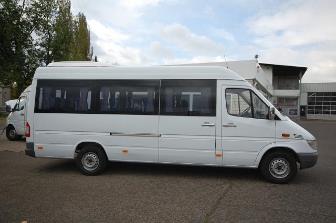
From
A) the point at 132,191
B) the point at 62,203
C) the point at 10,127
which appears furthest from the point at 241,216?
the point at 10,127

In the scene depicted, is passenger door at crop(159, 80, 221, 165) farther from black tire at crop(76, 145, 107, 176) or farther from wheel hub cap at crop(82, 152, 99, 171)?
wheel hub cap at crop(82, 152, 99, 171)

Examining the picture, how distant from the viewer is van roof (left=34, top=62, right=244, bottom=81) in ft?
28.2

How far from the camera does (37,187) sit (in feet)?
25.2

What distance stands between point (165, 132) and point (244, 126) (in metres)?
1.85

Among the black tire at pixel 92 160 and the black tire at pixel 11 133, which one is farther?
the black tire at pixel 11 133

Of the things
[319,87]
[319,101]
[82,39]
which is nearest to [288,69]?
[319,87]

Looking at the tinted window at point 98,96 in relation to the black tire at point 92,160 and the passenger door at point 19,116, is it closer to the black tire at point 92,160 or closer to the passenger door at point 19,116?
the black tire at point 92,160

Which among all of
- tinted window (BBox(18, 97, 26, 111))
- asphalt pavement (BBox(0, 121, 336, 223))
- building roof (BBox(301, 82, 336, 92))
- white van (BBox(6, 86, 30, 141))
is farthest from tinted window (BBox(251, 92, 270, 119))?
building roof (BBox(301, 82, 336, 92))

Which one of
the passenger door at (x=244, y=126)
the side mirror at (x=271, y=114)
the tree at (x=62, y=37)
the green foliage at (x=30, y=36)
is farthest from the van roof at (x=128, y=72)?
the tree at (x=62, y=37)

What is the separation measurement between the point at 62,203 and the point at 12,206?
0.83 meters

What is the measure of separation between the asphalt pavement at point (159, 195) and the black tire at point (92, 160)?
0.25 meters

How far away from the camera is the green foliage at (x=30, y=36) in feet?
101

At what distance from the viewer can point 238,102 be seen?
8484mm

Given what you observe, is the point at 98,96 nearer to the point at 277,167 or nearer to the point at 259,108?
the point at 259,108
